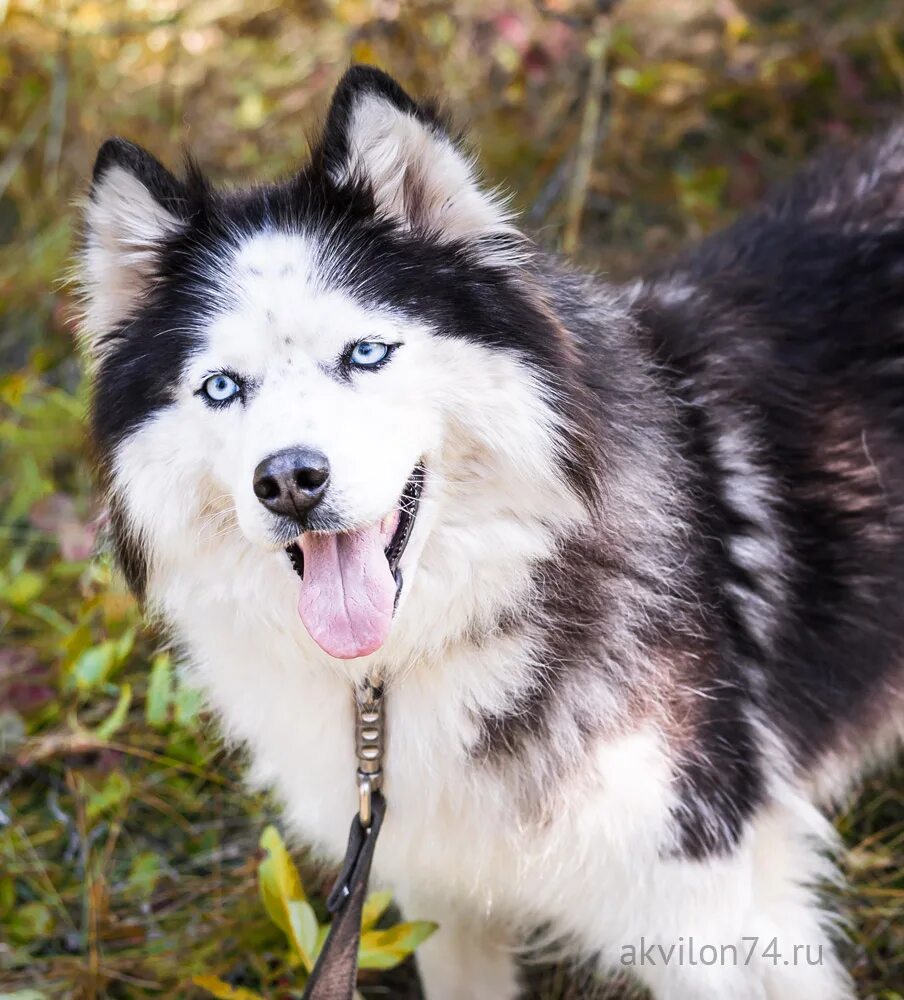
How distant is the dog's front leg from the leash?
1.29 ft

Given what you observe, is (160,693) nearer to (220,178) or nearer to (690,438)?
(690,438)

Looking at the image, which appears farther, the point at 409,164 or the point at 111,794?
the point at 111,794

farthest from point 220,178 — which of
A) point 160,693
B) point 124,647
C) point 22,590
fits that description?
point 160,693

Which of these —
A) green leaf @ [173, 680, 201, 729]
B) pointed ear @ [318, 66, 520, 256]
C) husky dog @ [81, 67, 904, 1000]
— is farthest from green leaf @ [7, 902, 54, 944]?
pointed ear @ [318, 66, 520, 256]

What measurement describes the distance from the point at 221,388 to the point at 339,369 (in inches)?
8.4

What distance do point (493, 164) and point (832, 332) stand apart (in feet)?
8.64

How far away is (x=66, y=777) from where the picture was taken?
2.88 meters

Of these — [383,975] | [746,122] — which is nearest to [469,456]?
[383,975]

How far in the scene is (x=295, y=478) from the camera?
59.0 inches

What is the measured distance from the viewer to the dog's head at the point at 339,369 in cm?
158

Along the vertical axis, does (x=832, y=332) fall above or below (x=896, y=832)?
above

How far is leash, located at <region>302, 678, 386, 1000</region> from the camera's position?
176 cm

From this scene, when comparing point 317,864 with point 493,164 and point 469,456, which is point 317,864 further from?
point 493,164

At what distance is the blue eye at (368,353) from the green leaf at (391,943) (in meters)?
1.13
